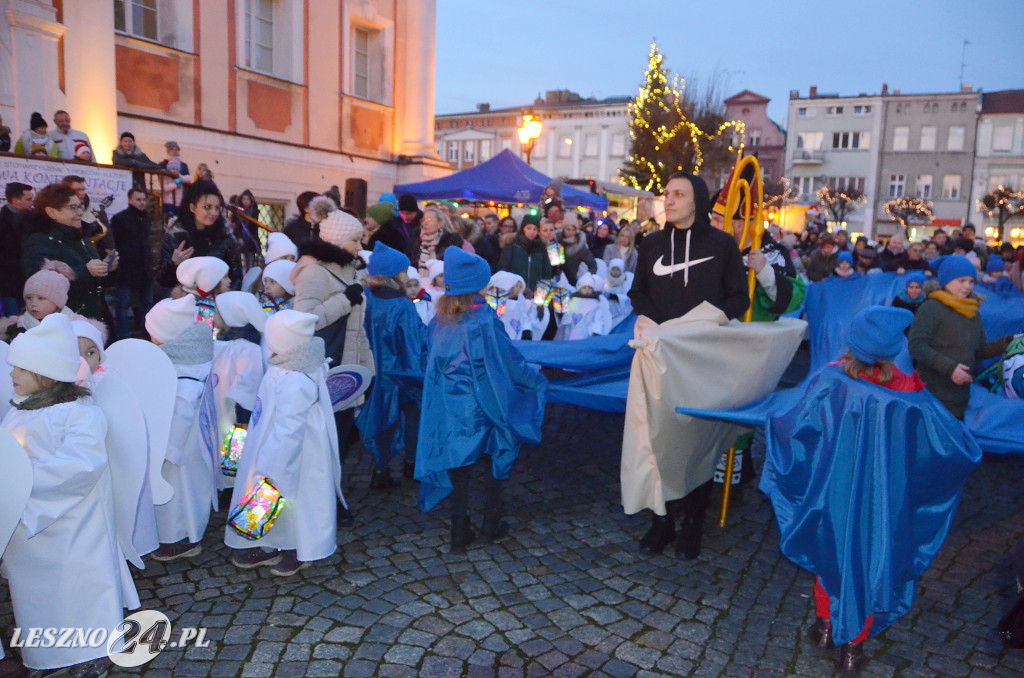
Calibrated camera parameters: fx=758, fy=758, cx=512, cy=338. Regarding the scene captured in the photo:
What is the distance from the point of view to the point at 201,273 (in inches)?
179

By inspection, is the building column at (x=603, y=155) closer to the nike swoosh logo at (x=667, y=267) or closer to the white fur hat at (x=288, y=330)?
the nike swoosh logo at (x=667, y=267)

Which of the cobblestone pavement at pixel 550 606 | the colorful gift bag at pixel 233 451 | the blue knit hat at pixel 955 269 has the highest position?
the blue knit hat at pixel 955 269

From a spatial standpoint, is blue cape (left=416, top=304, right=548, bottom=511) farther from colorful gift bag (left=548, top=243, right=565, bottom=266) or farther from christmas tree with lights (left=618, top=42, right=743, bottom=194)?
christmas tree with lights (left=618, top=42, right=743, bottom=194)

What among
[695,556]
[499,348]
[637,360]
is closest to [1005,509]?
[695,556]

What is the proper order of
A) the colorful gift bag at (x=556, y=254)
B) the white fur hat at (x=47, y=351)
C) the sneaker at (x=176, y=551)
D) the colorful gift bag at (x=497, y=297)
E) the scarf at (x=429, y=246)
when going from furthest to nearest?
the colorful gift bag at (x=556, y=254) < the scarf at (x=429, y=246) < the colorful gift bag at (x=497, y=297) < the sneaker at (x=176, y=551) < the white fur hat at (x=47, y=351)

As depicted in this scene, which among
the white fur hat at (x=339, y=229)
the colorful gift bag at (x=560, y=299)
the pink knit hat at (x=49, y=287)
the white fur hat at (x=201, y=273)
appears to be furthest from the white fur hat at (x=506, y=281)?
the pink knit hat at (x=49, y=287)

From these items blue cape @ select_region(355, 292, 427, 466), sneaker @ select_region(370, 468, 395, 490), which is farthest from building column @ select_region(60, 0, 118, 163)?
sneaker @ select_region(370, 468, 395, 490)

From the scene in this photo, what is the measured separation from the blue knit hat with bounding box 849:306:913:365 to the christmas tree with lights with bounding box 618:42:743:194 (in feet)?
86.6

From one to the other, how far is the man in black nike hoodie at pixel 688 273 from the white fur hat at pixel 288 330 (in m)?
1.94

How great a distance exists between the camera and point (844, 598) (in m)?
3.14

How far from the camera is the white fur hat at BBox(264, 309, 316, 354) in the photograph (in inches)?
154

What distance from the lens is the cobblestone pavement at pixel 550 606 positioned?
3355 millimetres

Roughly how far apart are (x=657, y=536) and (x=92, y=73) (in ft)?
32.6

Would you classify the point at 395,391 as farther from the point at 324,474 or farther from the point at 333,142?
the point at 333,142
